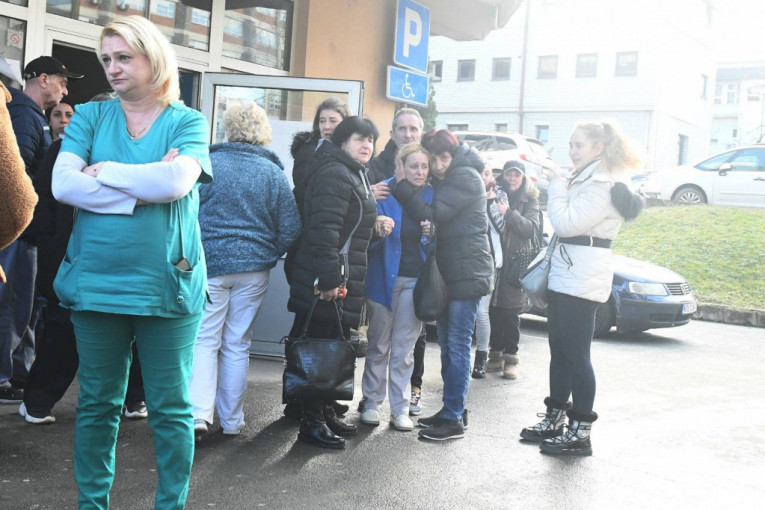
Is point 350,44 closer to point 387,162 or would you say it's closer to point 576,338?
point 387,162

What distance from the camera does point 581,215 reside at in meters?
5.24

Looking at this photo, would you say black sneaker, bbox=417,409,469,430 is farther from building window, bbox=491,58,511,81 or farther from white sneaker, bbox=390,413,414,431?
building window, bbox=491,58,511,81

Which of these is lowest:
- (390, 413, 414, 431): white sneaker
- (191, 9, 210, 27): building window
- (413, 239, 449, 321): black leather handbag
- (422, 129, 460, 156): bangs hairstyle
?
(390, 413, 414, 431): white sneaker

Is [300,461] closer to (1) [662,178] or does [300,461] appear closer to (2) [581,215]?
(2) [581,215]

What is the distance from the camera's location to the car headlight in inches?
416

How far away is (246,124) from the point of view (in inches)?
204

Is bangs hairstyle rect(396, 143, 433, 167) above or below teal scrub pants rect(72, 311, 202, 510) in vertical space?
above

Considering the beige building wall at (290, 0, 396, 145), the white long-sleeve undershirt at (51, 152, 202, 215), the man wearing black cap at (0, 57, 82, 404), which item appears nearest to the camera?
the white long-sleeve undershirt at (51, 152, 202, 215)

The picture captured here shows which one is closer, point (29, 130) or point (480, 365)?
point (29, 130)

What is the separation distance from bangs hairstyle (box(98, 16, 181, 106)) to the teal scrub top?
73mm

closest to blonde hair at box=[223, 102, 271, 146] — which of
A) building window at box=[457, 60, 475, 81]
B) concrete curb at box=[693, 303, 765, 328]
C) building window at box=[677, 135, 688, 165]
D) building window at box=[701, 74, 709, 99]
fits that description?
concrete curb at box=[693, 303, 765, 328]

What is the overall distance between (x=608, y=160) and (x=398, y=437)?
2.16m

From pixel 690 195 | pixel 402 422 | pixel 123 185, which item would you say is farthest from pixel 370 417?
pixel 690 195

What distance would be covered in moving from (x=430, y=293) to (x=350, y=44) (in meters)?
5.83
